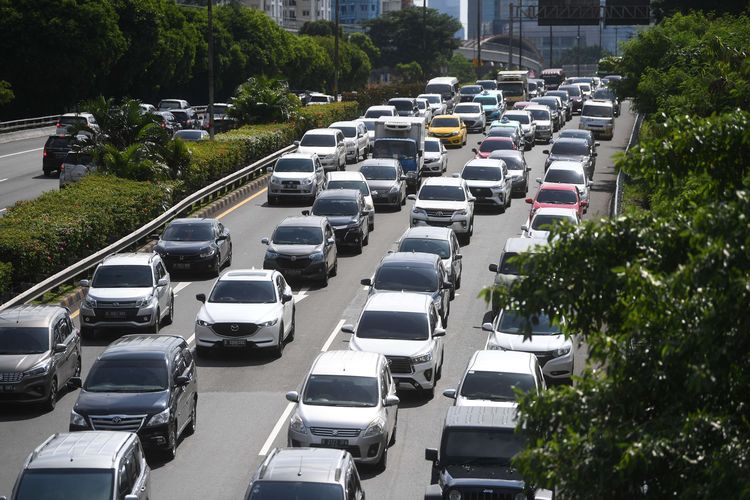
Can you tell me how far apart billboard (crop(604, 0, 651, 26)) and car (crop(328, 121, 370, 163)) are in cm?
2696

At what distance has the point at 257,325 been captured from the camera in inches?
980

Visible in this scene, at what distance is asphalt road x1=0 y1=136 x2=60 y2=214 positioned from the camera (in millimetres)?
44438

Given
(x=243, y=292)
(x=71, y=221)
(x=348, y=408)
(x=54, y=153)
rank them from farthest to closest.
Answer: (x=54, y=153) < (x=71, y=221) < (x=243, y=292) < (x=348, y=408)

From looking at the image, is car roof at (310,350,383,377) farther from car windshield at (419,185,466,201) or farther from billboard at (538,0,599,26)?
billboard at (538,0,599,26)

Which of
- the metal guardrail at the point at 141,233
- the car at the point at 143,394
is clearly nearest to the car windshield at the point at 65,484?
the car at the point at 143,394

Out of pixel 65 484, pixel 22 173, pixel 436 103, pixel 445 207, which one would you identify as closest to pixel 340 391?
pixel 65 484

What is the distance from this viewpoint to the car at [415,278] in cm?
2722

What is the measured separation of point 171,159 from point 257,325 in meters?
17.2

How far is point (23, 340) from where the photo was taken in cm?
2197

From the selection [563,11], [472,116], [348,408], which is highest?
[563,11]

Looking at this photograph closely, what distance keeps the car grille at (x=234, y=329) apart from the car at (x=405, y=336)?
2184mm

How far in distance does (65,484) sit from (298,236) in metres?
17.4

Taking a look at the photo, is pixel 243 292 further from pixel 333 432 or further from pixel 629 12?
pixel 629 12

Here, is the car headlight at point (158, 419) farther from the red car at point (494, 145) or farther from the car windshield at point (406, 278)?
the red car at point (494, 145)
